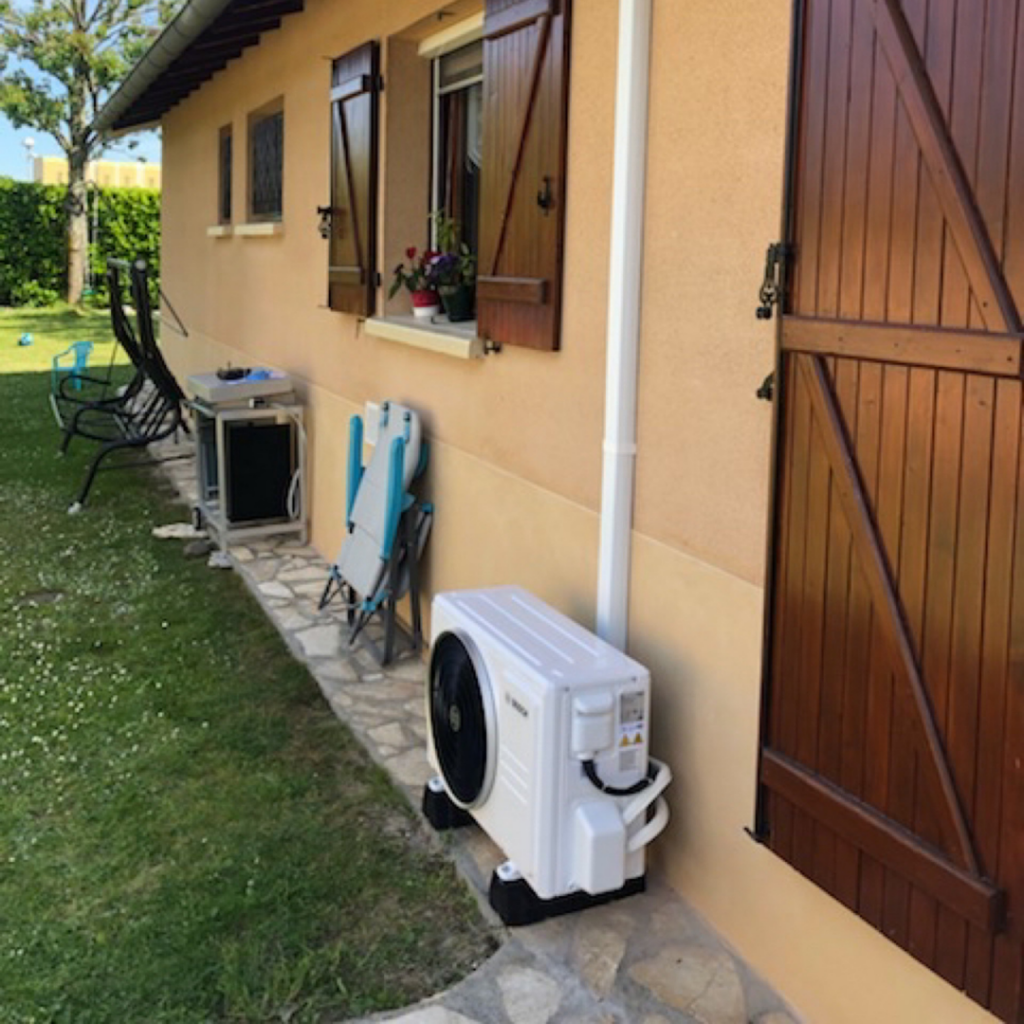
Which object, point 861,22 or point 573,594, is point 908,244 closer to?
point 861,22

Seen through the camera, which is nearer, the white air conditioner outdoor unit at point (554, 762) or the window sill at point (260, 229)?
the white air conditioner outdoor unit at point (554, 762)

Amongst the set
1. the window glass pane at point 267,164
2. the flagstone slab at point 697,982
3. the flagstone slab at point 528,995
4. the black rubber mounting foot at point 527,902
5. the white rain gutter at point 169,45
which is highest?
the white rain gutter at point 169,45

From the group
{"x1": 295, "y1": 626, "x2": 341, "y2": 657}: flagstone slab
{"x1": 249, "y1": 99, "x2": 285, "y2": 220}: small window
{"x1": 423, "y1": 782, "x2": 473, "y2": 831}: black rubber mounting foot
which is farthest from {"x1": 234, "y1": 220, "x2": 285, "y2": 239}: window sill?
{"x1": 423, "y1": 782, "x2": 473, "y2": 831}: black rubber mounting foot

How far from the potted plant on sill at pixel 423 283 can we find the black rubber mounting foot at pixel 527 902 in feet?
10.1

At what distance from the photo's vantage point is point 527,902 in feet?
10.0

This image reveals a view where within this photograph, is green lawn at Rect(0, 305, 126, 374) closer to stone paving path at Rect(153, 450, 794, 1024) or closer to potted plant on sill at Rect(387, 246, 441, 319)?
potted plant on sill at Rect(387, 246, 441, 319)

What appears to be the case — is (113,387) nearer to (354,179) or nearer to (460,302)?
(354,179)

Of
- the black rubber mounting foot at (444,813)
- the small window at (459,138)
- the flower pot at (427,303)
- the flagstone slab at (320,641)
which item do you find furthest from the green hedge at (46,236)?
the black rubber mounting foot at (444,813)

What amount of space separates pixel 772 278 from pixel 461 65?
3368 millimetres

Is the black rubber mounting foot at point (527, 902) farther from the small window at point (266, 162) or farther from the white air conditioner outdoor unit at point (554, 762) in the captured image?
the small window at point (266, 162)

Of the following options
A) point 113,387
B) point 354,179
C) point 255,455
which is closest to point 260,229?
point 255,455

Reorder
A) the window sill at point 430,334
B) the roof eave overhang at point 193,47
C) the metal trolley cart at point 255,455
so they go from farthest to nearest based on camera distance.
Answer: the metal trolley cart at point 255,455 → the roof eave overhang at point 193,47 → the window sill at point 430,334

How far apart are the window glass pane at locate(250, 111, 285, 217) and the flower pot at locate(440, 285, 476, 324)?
3.44 meters

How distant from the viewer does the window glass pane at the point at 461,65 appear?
5234mm
